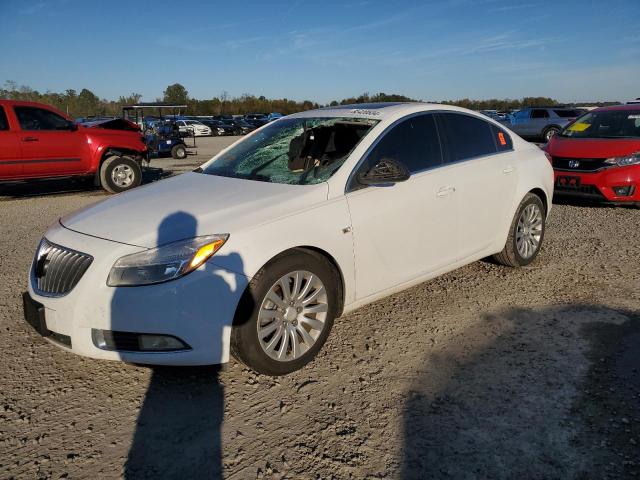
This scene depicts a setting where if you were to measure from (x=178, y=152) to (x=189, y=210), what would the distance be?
15.9 m

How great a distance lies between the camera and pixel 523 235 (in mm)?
4867

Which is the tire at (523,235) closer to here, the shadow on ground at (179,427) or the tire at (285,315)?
the tire at (285,315)

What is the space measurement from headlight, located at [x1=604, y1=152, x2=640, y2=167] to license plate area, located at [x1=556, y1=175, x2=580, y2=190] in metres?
0.52

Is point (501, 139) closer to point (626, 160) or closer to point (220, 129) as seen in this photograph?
point (626, 160)

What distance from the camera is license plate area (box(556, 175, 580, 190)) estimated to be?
768 cm

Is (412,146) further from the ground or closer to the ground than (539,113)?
closer to the ground

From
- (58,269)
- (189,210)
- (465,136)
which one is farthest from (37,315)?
(465,136)

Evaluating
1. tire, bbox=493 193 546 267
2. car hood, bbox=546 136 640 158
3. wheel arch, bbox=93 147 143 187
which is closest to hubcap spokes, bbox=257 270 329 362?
tire, bbox=493 193 546 267

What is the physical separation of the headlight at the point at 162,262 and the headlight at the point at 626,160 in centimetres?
675

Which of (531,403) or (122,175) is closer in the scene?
(531,403)

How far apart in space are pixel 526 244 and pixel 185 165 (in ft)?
41.8

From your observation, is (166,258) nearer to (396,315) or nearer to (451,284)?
(396,315)

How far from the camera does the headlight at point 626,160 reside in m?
7.25

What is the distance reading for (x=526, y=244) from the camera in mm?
4914
